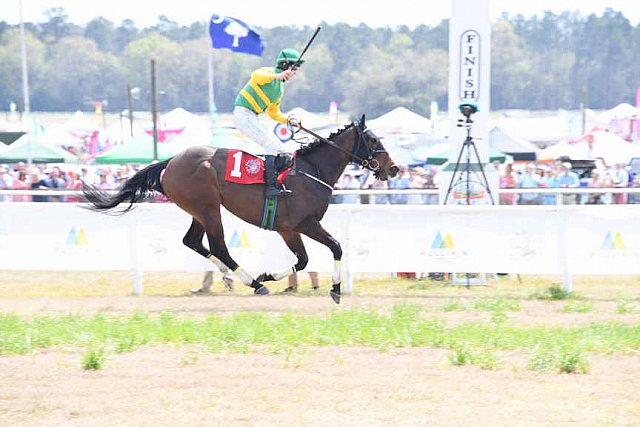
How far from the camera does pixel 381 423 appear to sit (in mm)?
6383

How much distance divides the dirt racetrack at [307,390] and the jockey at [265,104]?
3.96 m

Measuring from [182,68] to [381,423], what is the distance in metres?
106

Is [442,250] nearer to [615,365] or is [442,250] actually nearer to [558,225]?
[558,225]

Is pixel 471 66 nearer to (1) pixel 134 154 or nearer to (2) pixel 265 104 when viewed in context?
(2) pixel 265 104

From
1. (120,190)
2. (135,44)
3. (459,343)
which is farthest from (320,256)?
(135,44)

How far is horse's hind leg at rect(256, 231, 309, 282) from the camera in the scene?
12180 mm

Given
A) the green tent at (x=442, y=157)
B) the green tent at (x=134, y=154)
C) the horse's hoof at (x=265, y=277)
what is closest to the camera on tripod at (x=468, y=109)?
the horse's hoof at (x=265, y=277)

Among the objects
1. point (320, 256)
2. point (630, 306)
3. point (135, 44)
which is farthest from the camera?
point (135, 44)

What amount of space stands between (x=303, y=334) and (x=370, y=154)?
390 centimetres

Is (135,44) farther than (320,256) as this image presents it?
Yes

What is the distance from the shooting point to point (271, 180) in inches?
470

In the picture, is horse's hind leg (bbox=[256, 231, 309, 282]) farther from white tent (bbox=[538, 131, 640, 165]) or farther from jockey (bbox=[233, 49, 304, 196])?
white tent (bbox=[538, 131, 640, 165])

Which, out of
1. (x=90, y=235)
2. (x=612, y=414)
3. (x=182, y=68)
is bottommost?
(x=612, y=414)

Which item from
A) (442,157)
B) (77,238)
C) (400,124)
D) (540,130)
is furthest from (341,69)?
(77,238)
